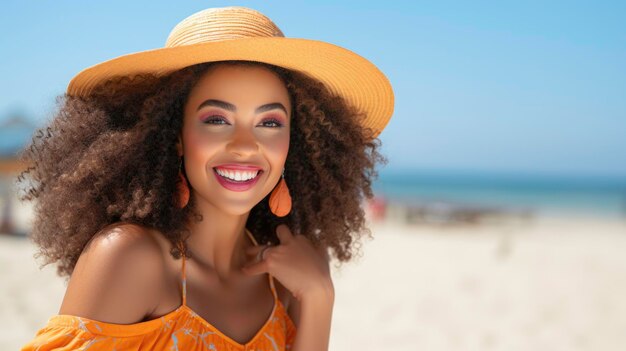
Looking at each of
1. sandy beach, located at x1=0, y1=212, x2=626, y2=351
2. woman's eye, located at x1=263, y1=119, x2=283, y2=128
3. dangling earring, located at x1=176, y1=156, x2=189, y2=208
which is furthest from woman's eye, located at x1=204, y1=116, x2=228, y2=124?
sandy beach, located at x1=0, y1=212, x2=626, y2=351

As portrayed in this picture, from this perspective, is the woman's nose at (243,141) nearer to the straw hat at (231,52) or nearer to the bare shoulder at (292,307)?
the straw hat at (231,52)

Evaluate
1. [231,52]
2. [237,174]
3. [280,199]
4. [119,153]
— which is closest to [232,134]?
[237,174]

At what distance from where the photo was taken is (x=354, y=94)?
303cm

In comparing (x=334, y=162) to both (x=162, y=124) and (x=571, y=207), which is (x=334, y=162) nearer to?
(x=162, y=124)

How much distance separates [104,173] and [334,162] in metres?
1.15

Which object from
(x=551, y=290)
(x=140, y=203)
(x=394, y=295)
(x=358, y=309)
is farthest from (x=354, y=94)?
(x=551, y=290)

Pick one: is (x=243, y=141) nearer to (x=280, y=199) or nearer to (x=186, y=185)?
(x=186, y=185)

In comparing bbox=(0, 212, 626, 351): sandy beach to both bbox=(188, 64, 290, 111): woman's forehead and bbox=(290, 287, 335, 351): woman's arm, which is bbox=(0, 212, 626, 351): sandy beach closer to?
bbox=(290, 287, 335, 351): woman's arm

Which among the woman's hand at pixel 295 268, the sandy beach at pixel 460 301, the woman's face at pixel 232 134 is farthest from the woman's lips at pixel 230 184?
the sandy beach at pixel 460 301

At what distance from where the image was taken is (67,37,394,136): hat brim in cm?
238

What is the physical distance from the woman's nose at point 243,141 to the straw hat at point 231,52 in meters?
Answer: 0.28

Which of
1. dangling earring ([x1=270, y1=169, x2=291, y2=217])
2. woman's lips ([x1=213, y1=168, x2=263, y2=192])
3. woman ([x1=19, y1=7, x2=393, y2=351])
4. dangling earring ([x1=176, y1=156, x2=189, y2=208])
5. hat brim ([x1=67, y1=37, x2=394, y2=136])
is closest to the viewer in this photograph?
woman ([x1=19, y1=7, x2=393, y2=351])

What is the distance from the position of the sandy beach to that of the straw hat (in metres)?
2.62

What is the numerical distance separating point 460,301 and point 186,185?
5.39m
